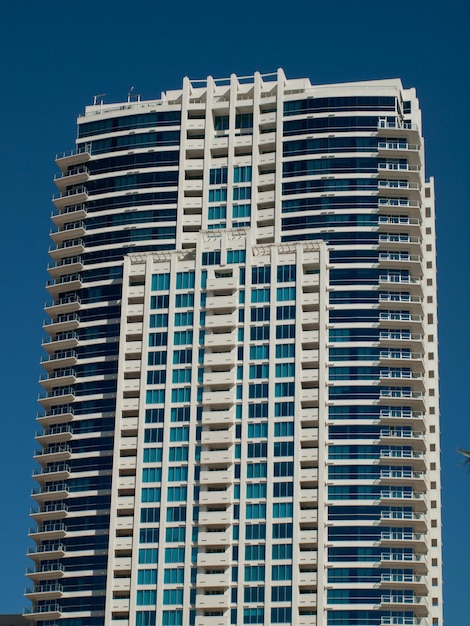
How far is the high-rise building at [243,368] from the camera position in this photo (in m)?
168

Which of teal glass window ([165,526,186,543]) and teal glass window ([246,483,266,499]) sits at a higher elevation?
teal glass window ([246,483,266,499])

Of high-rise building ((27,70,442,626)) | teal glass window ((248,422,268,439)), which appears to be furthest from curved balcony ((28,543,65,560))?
teal glass window ((248,422,268,439))

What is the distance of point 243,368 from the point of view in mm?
176625

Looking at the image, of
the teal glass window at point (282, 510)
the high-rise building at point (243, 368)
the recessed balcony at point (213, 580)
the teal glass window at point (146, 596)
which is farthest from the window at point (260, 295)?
the teal glass window at point (146, 596)

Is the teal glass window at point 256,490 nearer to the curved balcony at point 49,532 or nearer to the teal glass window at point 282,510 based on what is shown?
the teal glass window at point 282,510

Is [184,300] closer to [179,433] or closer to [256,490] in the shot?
[179,433]

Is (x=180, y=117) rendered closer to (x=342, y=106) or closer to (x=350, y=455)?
(x=342, y=106)

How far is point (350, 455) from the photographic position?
172 metres

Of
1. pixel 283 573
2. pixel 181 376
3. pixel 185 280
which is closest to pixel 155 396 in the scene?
pixel 181 376

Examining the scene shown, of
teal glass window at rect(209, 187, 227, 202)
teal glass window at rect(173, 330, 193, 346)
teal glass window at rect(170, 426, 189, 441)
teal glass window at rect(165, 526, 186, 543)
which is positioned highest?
teal glass window at rect(209, 187, 227, 202)

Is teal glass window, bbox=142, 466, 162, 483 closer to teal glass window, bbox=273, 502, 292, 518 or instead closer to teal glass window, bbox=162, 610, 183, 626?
teal glass window, bbox=273, 502, 292, 518

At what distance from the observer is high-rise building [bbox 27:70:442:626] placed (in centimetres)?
16838

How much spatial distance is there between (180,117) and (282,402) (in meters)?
43.0

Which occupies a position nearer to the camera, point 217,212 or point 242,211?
point 242,211
